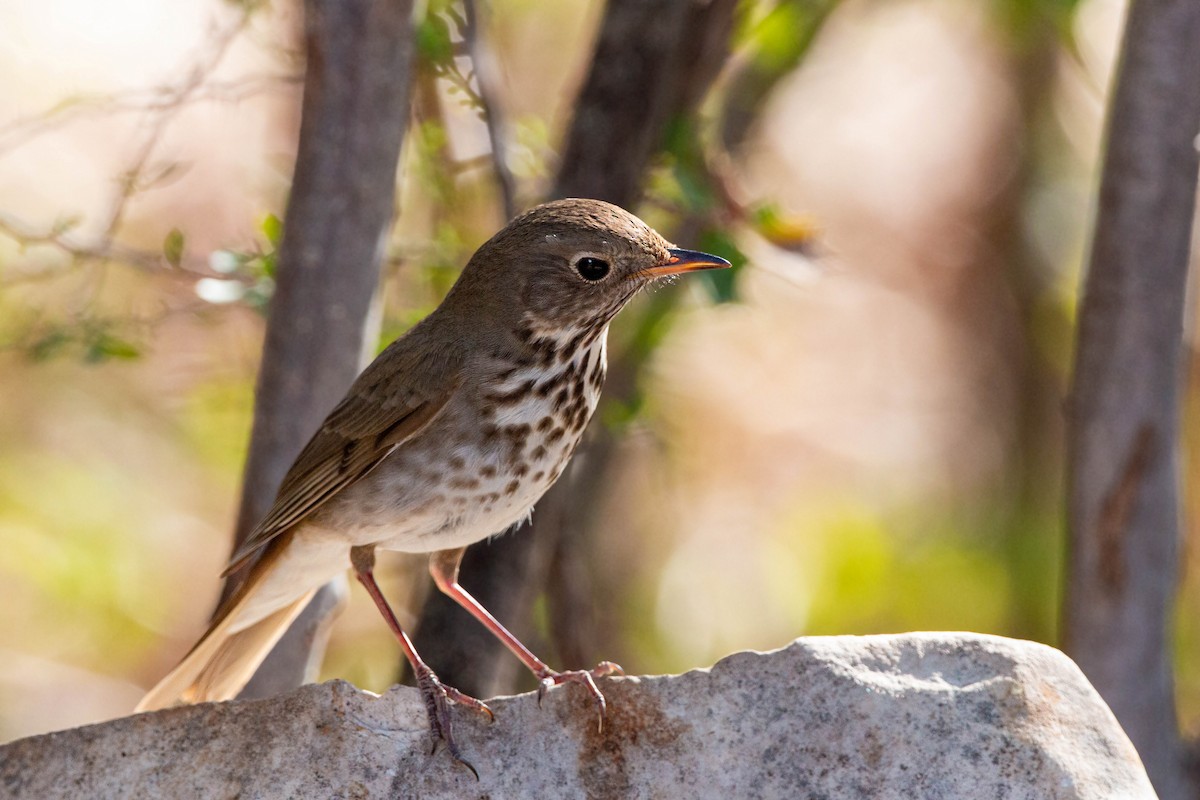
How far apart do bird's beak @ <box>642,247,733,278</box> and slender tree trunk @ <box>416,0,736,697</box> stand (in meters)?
1.02

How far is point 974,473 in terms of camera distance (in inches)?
337

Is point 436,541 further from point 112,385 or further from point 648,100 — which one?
point 112,385

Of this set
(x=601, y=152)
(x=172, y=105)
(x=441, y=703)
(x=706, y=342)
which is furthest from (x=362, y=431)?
(x=706, y=342)

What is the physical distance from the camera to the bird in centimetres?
376

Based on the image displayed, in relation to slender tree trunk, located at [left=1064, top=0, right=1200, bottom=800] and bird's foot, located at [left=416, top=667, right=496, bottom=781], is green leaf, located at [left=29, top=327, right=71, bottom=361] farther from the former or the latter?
slender tree trunk, located at [left=1064, top=0, right=1200, bottom=800]

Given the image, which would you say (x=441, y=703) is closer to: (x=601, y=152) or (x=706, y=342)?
(x=601, y=152)

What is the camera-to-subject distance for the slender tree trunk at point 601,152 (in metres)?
4.85

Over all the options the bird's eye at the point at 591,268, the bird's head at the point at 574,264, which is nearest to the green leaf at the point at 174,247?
the bird's head at the point at 574,264

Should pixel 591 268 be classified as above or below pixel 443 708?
above

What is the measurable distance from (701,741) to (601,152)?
223 cm

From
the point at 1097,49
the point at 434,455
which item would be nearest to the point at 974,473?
the point at 1097,49

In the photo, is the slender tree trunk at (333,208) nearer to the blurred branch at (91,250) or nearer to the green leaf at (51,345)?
the blurred branch at (91,250)

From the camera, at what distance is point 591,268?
12.5ft

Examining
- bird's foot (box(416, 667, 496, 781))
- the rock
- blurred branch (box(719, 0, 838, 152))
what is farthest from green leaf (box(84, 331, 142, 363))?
blurred branch (box(719, 0, 838, 152))
